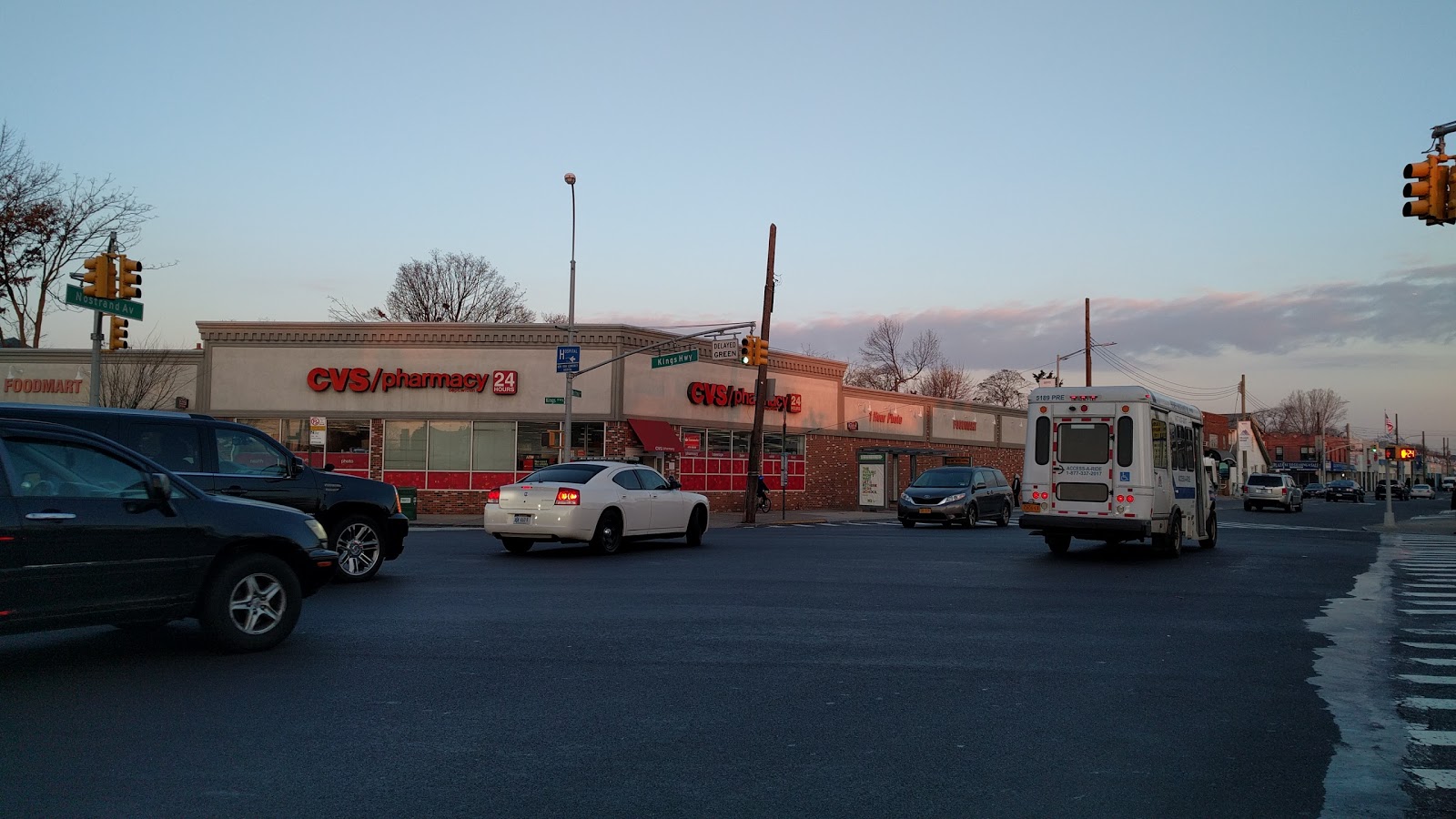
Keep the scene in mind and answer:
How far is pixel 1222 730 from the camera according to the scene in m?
6.21

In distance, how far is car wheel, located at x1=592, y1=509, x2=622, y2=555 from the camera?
17.4 meters

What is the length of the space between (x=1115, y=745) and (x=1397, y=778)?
1.31m

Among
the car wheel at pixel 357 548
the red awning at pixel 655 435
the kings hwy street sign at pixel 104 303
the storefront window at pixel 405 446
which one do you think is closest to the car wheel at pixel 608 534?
the car wheel at pixel 357 548

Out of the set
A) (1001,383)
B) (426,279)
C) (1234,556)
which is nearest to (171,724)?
(1234,556)

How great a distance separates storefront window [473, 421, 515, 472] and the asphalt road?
77.8 feet

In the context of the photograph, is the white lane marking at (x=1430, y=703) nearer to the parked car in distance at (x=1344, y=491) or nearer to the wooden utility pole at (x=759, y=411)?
the wooden utility pole at (x=759, y=411)

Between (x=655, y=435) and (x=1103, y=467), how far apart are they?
20751mm

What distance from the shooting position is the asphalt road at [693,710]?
489 centimetres

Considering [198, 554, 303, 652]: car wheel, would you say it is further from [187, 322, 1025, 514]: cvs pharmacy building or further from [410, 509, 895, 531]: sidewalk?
[187, 322, 1025, 514]: cvs pharmacy building

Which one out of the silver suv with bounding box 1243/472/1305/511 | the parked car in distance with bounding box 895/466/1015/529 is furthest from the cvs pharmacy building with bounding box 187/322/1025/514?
the silver suv with bounding box 1243/472/1305/511

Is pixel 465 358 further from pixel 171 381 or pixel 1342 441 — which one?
pixel 1342 441

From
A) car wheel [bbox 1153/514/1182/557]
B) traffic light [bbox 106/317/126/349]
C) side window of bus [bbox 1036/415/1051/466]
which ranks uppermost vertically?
traffic light [bbox 106/317/126/349]

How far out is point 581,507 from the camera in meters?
16.9

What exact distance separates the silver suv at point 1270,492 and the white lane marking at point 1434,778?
45729 millimetres
